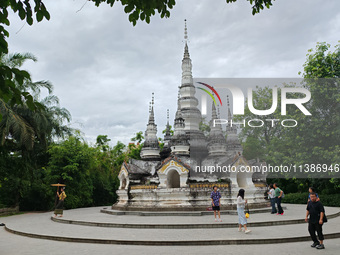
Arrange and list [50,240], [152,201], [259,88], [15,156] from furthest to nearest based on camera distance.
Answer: [259,88] → [15,156] → [152,201] → [50,240]

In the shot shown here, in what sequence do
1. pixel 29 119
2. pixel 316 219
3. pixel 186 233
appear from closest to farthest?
pixel 316 219
pixel 186 233
pixel 29 119

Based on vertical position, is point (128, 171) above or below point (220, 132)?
below

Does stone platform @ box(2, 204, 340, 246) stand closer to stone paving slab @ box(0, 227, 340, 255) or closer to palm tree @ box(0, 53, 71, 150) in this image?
stone paving slab @ box(0, 227, 340, 255)

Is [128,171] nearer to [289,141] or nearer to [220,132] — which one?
[220,132]

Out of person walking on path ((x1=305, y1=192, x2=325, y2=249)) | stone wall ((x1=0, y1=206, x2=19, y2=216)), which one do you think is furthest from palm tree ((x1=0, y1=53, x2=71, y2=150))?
person walking on path ((x1=305, y1=192, x2=325, y2=249))

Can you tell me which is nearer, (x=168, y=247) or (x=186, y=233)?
(x=168, y=247)


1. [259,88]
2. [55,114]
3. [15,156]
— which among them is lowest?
[15,156]

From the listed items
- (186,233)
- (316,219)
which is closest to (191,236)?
(186,233)

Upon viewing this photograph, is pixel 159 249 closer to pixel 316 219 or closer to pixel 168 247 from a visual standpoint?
pixel 168 247

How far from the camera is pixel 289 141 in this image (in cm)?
1944

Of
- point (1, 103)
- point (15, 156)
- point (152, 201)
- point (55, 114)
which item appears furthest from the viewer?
point (55, 114)

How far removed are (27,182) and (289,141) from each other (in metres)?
16.4

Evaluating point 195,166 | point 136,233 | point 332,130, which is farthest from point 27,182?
point 332,130

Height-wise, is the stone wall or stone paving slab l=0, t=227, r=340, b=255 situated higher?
stone paving slab l=0, t=227, r=340, b=255
